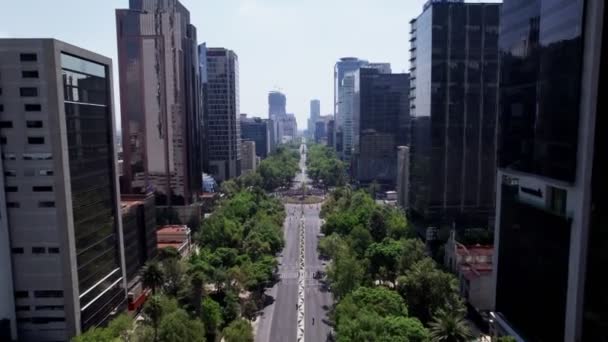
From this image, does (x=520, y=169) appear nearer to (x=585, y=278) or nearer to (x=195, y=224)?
(x=585, y=278)

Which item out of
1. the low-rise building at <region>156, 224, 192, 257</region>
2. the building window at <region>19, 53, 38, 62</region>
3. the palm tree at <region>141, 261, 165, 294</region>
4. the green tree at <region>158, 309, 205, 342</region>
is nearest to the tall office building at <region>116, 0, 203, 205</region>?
the low-rise building at <region>156, 224, 192, 257</region>

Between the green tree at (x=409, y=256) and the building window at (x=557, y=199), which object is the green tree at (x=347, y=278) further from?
the building window at (x=557, y=199)

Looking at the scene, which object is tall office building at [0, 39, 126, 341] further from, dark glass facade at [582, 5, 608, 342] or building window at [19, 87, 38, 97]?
dark glass facade at [582, 5, 608, 342]

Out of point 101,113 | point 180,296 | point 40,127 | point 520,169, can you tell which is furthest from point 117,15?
point 520,169

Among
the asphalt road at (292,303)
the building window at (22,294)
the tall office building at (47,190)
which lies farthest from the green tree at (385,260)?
the building window at (22,294)

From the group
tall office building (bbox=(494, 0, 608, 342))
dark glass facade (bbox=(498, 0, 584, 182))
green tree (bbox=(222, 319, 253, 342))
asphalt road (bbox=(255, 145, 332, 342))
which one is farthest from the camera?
asphalt road (bbox=(255, 145, 332, 342))

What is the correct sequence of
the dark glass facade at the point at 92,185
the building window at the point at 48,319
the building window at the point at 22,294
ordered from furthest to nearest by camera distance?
the dark glass facade at the point at 92,185 → the building window at the point at 48,319 → the building window at the point at 22,294

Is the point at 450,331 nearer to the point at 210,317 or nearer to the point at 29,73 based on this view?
the point at 210,317

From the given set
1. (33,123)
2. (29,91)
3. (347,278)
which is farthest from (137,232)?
(347,278)
